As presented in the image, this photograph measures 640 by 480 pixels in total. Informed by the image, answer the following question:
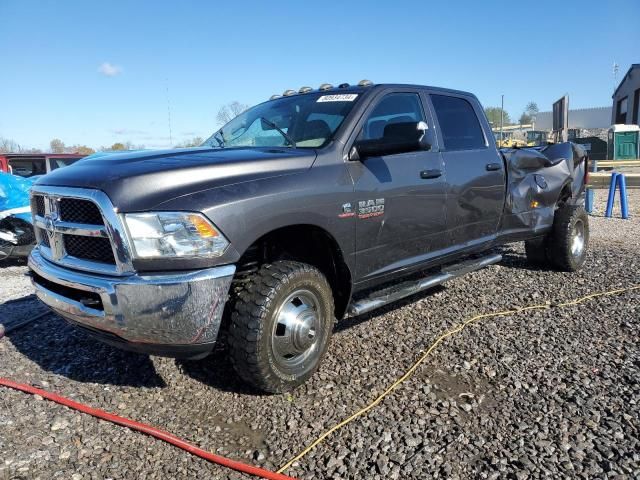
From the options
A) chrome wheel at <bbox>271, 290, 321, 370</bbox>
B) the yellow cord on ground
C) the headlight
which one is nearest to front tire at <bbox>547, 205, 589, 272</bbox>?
the yellow cord on ground

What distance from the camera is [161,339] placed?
2545 millimetres

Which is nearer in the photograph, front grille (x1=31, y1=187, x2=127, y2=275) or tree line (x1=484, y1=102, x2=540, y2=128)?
front grille (x1=31, y1=187, x2=127, y2=275)

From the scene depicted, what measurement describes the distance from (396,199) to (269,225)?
1.14 meters

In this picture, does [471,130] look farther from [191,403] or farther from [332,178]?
[191,403]

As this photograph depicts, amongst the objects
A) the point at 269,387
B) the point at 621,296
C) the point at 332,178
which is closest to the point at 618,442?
the point at 269,387

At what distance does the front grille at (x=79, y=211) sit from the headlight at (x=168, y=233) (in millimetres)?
274

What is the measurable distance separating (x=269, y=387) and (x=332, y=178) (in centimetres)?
133

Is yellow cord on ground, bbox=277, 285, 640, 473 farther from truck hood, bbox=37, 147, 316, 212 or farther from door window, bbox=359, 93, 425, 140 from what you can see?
door window, bbox=359, 93, 425, 140

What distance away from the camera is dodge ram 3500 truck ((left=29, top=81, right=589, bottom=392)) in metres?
2.49

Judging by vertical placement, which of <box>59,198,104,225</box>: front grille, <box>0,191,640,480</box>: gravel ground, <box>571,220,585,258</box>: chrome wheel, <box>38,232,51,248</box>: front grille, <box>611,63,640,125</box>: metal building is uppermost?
<box>611,63,640,125</box>: metal building

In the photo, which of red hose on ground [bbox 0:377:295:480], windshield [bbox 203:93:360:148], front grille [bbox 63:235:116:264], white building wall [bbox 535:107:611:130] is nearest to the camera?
red hose on ground [bbox 0:377:295:480]

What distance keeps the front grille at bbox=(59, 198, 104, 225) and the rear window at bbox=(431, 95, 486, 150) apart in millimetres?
2778

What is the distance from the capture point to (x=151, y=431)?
259cm

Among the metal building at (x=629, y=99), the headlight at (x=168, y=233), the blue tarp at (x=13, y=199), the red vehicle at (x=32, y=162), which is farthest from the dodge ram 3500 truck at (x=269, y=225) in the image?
the metal building at (x=629, y=99)
